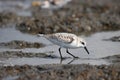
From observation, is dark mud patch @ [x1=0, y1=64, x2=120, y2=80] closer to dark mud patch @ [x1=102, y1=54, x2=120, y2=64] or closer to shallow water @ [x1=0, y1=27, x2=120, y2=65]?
shallow water @ [x1=0, y1=27, x2=120, y2=65]

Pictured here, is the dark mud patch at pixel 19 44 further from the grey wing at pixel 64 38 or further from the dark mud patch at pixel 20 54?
the grey wing at pixel 64 38

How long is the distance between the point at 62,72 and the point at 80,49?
3418 mm

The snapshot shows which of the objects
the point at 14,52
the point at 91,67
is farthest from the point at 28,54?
the point at 91,67

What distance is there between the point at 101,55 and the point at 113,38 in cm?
259

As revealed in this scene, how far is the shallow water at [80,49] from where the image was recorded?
12.0 m

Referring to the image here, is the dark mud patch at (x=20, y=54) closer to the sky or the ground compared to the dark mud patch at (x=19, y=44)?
closer to the sky

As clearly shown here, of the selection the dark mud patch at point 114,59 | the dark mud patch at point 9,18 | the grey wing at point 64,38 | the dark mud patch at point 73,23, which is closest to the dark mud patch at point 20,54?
the grey wing at point 64,38

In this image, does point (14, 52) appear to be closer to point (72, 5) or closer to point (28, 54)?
point (28, 54)

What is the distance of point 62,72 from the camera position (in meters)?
10.4

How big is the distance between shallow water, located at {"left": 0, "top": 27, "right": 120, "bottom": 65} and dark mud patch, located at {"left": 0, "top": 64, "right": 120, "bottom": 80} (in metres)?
0.91

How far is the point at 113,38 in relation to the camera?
49.7 ft

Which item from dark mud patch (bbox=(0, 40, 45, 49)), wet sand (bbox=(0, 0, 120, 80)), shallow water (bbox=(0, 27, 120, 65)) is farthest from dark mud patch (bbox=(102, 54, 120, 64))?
dark mud patch (bbox=(0, 40, 45, 49))

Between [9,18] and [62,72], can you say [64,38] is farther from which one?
[9,18]

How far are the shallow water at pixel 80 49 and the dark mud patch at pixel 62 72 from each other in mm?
912
